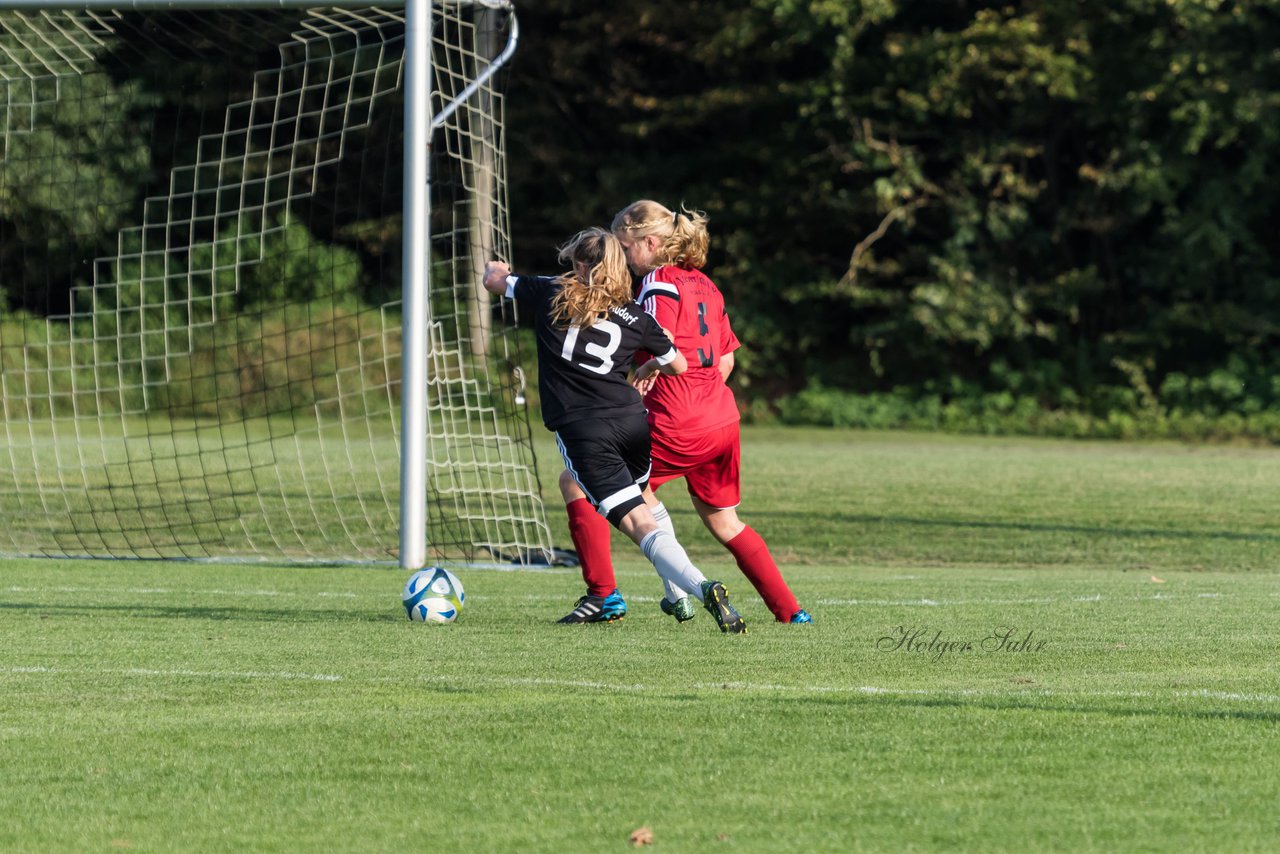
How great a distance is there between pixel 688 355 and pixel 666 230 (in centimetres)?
55

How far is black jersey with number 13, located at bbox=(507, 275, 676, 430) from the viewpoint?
646 cm

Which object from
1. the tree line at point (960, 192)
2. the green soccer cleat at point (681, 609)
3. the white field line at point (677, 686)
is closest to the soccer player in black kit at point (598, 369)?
the green soccer cleat at point (681, 609)

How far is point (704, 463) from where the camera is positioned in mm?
7004

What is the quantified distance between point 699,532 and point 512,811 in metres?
9.13

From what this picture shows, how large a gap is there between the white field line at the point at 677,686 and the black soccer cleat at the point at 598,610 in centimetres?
171

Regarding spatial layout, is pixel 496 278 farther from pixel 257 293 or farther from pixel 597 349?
pixel 257 293

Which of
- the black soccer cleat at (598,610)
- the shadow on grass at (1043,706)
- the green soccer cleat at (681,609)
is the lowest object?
the black soccer cleat at (598,610)

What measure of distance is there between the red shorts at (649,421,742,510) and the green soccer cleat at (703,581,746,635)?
2.49 ft

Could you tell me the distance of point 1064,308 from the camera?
29125 mm

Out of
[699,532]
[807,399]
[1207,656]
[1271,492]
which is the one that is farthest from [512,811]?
[807,399]

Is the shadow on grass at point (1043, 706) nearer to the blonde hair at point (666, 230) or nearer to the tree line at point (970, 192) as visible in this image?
the blonde hair at point (666, 230)

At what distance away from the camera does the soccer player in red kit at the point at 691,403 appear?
22.6 feet

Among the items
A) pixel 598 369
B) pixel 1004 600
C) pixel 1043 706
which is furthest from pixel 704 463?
pixel 1043 706

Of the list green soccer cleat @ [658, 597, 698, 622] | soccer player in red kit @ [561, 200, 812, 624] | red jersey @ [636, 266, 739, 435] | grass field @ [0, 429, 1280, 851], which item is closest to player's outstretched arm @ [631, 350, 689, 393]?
soccer player in red kit @ [561, 200, 812, 624]
